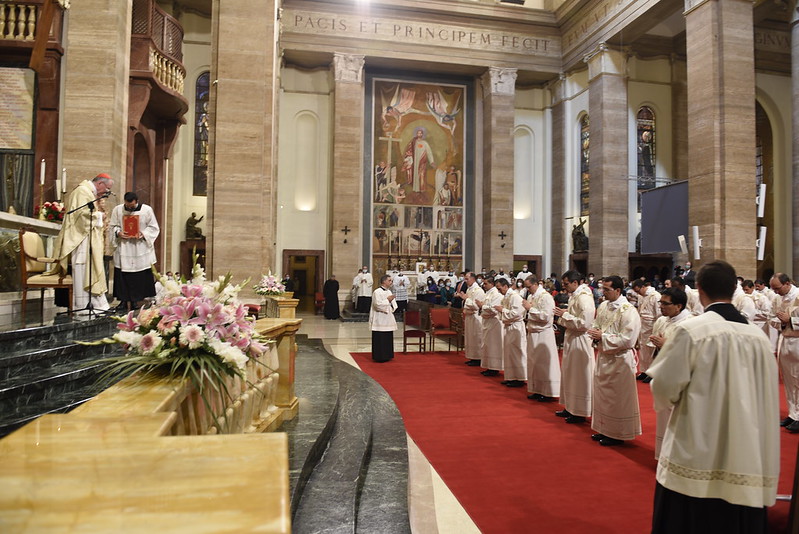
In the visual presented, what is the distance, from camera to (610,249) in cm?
A: 1838

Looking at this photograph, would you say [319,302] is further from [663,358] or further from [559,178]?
[663,358]

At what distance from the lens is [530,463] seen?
15.7ft

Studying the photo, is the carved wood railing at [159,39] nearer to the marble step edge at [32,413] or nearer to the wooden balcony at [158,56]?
the wooden balcony at [158,56]

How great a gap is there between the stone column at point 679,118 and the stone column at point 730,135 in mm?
6197

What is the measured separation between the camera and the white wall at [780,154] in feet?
62.1

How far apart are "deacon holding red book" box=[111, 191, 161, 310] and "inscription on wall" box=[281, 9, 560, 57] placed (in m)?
14.8

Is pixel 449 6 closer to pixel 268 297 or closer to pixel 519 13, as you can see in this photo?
pixel 519 13

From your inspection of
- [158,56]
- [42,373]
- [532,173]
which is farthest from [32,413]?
[532,173]

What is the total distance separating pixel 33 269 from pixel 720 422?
7.37 m

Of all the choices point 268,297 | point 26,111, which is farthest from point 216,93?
point 26,111

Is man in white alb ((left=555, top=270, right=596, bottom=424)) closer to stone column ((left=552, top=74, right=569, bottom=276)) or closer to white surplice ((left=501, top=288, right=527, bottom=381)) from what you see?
white surplice ((left=501, top=288, right=527, bottom=381))

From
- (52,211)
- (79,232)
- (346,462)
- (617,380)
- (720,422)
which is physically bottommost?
(346,462)

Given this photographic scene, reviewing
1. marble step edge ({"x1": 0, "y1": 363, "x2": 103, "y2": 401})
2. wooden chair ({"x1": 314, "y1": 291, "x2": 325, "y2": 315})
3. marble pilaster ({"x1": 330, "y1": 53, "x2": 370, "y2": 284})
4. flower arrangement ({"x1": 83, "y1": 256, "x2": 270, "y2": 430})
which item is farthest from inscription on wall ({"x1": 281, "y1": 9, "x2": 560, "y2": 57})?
flower arrangement ({"x1": 83, "y1": 256, "x2": 270, "y2": 430})

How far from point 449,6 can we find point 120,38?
1555cm
